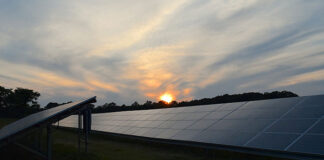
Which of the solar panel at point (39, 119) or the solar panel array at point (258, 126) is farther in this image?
the solar panel array at point (258, 126)

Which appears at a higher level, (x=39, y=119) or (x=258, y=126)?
(x=39, y=119)

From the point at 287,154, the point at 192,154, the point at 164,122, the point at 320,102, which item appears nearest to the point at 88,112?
the point at 192,154

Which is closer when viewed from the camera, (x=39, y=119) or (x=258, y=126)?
Result: (x=39, y=119)

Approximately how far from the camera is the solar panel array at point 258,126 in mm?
9633

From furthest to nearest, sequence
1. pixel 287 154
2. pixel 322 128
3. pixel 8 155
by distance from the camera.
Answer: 1. pixel 8 155
2. pixel 322 128
3. pixel 287 154

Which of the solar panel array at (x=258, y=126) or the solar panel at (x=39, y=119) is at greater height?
the solar panel at (x=39, y=119)

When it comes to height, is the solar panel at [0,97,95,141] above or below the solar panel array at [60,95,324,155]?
above

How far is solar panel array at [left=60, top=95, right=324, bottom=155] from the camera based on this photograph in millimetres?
9633

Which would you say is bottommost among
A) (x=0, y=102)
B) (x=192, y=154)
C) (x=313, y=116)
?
(x=192, y=154)

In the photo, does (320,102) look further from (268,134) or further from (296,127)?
(268,134)

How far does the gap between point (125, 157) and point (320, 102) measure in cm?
1032

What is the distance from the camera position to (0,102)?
6956 centimetres

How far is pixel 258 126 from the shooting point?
12.1 m

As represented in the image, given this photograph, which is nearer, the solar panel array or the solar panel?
the solar panel
